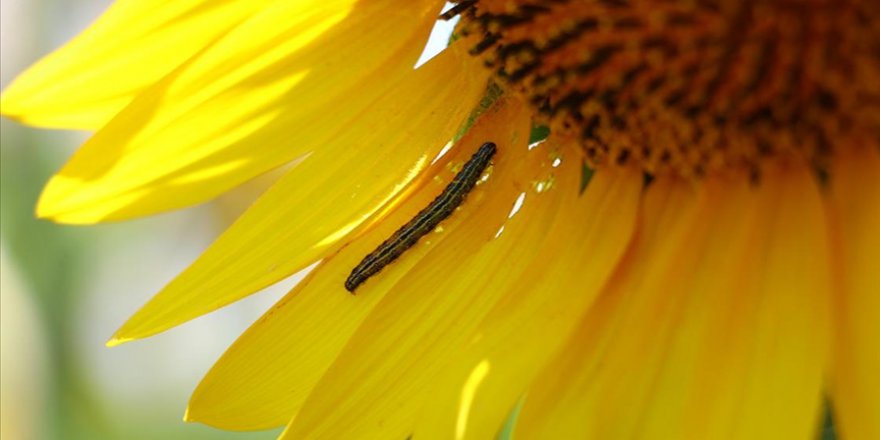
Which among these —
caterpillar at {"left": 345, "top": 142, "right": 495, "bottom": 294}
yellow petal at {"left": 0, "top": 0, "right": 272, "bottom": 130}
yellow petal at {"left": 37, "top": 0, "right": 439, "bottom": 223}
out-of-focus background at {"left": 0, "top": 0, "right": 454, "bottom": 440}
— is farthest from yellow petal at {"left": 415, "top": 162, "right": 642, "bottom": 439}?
out-of-focus background at {"left": 0, "top": 0, "right": 454, "bottom": 440}

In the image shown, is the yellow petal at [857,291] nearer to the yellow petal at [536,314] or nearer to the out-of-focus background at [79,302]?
the yellow petal at [536,314]

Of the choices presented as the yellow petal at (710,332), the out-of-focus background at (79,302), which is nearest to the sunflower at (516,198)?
the yellow petal at (710,332)

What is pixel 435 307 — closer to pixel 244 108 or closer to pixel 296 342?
pixel 296 342

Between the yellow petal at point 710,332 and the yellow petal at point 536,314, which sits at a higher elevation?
the yellow petal at point 536,314

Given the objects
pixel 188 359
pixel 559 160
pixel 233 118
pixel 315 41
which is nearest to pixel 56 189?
pixel 233 118

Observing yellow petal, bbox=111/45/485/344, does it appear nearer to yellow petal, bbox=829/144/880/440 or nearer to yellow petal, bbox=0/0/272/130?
yellow petal, bbox=0/0/272/130

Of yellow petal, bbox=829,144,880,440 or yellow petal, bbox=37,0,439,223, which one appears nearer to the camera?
yellow petal, bbox=829,144,880,440

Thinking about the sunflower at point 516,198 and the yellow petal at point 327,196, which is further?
the yellow petal at point 327,196
